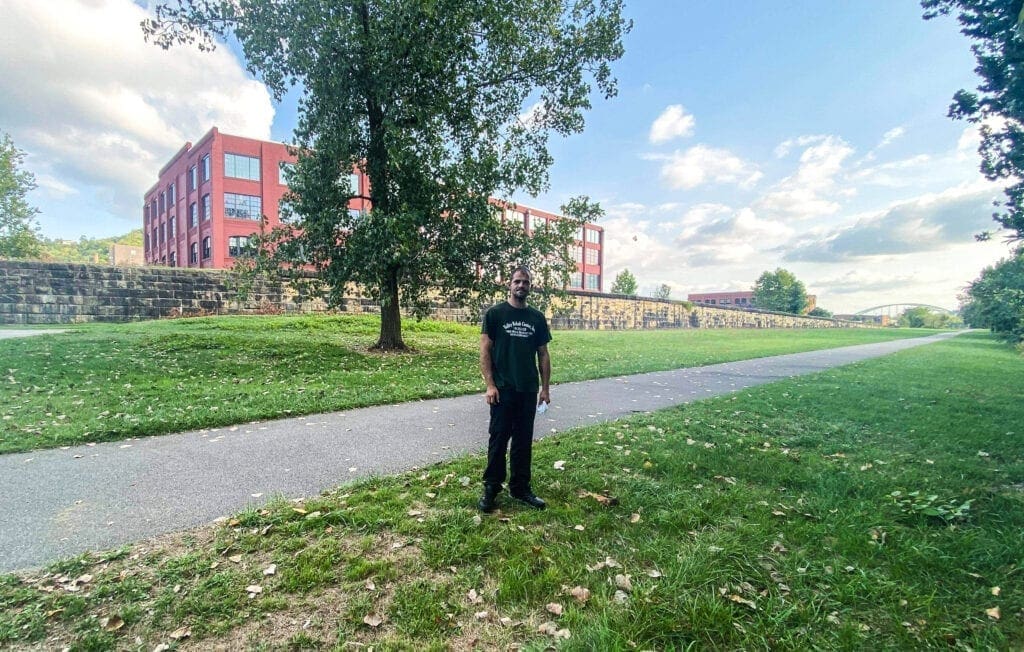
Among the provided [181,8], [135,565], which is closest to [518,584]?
[135,565]

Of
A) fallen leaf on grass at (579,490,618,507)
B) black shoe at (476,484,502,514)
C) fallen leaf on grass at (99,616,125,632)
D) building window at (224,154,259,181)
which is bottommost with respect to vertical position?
fallen leaf on grass at (99,616,125,632)

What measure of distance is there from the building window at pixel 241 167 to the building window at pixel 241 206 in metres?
1.75

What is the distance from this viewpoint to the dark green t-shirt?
3881 mm

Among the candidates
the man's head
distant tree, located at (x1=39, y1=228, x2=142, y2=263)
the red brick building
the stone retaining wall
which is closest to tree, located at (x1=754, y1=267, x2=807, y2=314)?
the red brick building

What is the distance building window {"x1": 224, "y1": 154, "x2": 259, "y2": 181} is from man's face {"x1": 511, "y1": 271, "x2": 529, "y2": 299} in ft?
160

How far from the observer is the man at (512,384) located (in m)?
3.88

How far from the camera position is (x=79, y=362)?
9773 mm

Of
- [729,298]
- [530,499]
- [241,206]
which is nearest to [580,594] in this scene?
[530,499]

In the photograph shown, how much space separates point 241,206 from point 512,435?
48.4 metres

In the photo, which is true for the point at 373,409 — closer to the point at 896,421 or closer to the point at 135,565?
the point at 135,565

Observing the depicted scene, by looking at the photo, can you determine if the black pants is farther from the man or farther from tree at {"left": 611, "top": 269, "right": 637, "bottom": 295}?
tree at {"left": 611, "top": 269, "right": 637, "bottom": 295}

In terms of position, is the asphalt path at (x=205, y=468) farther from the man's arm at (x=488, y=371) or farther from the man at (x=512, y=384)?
the man's arm at (x=488, y=371)

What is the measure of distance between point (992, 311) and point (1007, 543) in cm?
2893

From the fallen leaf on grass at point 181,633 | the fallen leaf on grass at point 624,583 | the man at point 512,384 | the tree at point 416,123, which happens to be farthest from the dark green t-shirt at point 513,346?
the tree at point 416,123
